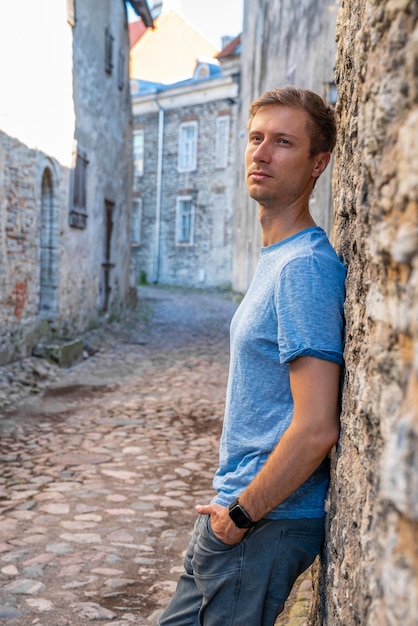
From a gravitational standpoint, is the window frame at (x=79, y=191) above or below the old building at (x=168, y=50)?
below

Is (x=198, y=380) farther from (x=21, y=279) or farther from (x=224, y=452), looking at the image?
(x=224, y=452)

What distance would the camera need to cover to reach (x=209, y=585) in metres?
1.85

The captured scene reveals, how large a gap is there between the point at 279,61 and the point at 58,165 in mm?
7418

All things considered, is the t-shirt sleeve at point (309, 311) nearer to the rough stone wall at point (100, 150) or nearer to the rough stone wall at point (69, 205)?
the rough stone wall at point (69, 205)

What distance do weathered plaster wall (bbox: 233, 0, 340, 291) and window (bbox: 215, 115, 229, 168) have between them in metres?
2.95

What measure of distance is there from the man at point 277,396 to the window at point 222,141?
24.6m

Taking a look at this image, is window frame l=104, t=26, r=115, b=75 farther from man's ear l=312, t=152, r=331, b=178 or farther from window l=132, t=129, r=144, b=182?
window l=132, t=129, r=144, b=182

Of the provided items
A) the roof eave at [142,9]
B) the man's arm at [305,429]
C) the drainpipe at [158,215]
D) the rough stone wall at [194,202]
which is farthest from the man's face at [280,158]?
the drainpipe at [158,215]

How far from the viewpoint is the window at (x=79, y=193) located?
11.0 m

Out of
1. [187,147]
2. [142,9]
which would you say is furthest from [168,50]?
[142,9]

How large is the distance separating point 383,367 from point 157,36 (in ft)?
120

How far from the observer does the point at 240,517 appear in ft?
5.70

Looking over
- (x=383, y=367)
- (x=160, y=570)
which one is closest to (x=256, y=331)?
(x=383, y=367)

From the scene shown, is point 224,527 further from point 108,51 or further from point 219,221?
point 219,221
